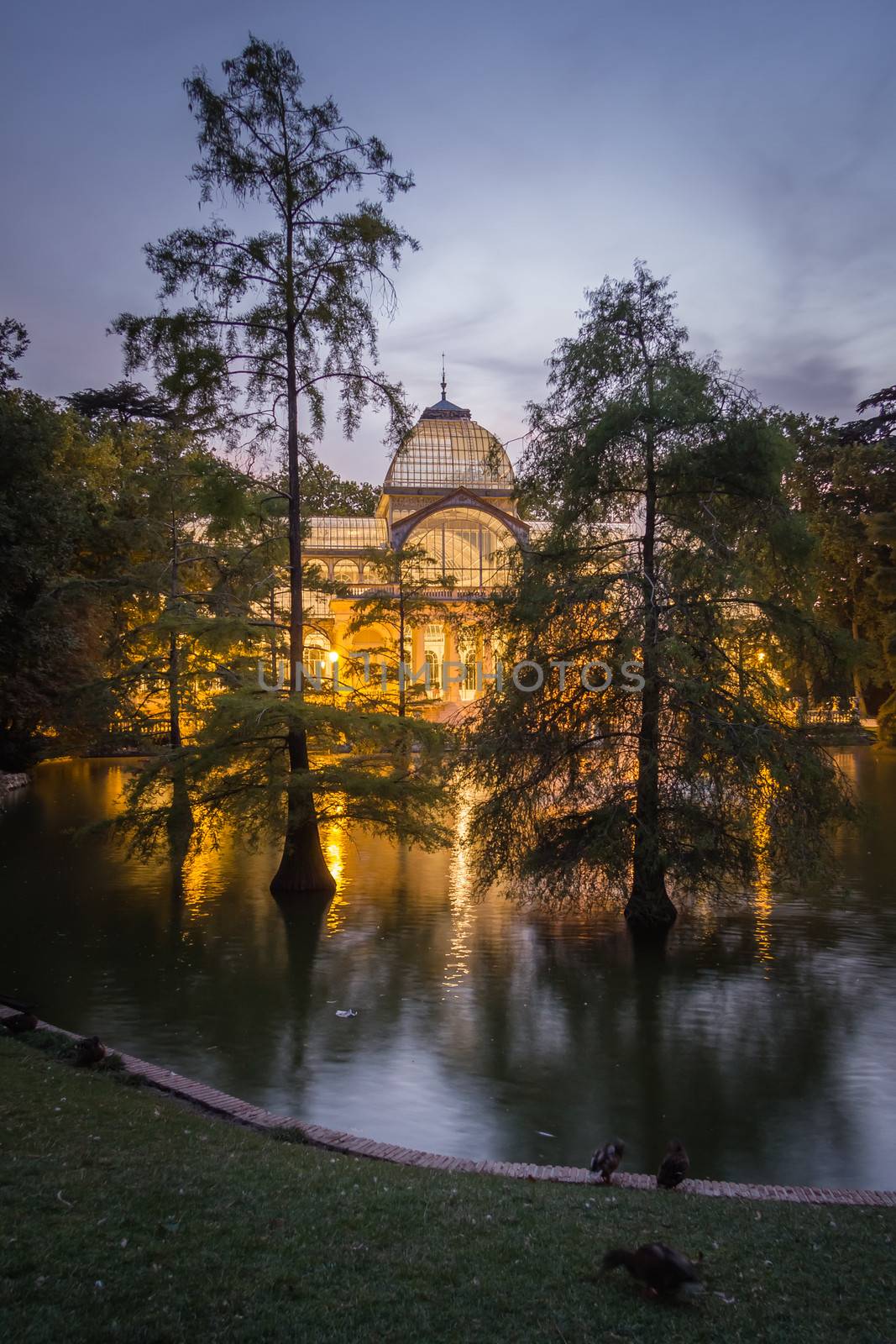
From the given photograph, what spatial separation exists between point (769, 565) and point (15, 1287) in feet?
38.7

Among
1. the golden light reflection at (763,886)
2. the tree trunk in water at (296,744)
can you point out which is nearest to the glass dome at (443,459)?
the tree trunk in water at (296,744)

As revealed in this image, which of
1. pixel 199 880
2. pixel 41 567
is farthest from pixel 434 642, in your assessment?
pixel 199 880

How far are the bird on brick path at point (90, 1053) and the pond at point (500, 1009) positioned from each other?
99 cm

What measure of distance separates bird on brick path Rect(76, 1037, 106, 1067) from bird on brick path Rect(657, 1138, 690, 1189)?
15.0 feet

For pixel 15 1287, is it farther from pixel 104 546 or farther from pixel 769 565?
pixel 104 546

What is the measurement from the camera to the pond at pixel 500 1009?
310 inches

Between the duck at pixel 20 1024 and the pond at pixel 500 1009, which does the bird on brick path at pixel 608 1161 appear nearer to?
the pond at pixel 500 1009

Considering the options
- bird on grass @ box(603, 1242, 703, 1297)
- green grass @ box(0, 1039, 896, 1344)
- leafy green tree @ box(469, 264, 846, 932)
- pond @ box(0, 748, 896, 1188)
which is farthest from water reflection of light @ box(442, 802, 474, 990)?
bird on grass @ box(603, 1242, 703, 1297)

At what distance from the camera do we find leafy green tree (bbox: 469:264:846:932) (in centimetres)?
1229

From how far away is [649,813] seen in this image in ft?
41.7

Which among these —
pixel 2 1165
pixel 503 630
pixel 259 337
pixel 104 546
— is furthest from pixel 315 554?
pixel 2 1165

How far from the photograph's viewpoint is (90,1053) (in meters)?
8.06

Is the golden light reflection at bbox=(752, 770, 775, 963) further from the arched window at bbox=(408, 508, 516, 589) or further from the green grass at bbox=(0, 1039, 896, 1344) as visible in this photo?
the arched window at bbox=(408, 508, 516, 589)

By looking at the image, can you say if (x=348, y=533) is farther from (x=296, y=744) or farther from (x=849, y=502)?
(x=296, y=744)
